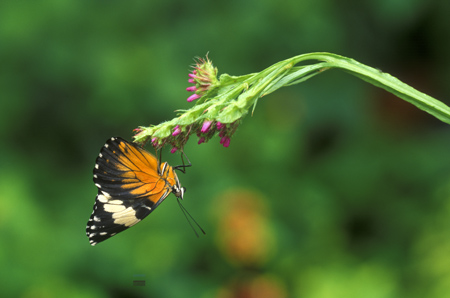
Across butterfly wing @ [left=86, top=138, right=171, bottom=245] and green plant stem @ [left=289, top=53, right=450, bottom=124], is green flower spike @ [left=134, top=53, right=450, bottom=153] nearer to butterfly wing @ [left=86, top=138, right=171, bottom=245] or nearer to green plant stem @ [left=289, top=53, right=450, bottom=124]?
green plant stem @ [left=289, top=53, right=450, bottom=124]

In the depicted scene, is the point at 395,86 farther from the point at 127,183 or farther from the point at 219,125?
the point at 127,183

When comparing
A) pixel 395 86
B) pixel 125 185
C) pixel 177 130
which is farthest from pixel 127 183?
pixel 395 86

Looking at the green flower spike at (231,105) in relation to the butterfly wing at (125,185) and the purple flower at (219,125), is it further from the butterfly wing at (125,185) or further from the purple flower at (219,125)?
the butterfly wing at (125,185)

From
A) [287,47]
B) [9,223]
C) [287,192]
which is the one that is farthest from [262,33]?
[9,223]

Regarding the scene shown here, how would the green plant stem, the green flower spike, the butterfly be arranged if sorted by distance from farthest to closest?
the butterfly → the green flower spike → the green plant stem

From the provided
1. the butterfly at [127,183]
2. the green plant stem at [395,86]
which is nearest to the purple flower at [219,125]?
the green plant stem at [395,86]

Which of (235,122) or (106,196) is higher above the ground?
(106,196)

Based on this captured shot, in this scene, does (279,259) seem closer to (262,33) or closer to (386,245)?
(386,245)

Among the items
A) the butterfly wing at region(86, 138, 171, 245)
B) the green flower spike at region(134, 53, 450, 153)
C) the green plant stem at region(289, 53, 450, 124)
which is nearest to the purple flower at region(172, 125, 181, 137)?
the green flower spike at region(134, 53, 450, 153)
